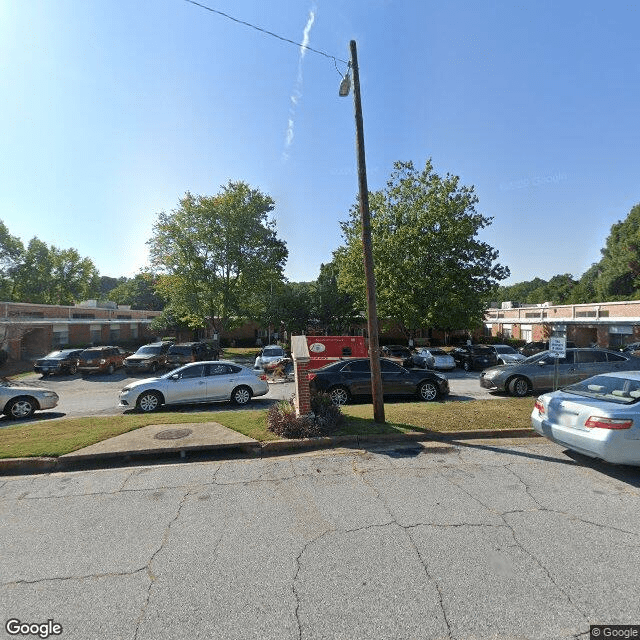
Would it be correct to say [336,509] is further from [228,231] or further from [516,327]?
[516,327]

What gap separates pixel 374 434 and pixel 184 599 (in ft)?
15.8

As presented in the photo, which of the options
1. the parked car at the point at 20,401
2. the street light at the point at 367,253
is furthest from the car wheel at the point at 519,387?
the parked car at the point at 20,401

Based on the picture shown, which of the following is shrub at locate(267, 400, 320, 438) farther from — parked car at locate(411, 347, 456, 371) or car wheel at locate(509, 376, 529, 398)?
parked car at locate(411, 347, 456, 371)

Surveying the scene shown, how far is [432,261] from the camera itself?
2662 centimetres

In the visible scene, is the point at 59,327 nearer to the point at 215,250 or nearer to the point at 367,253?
the point at 215,250

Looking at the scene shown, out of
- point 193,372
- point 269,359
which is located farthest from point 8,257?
point 193,372

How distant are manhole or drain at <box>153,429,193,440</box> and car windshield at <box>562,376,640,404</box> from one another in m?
7.01

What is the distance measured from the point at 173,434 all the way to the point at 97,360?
17490 millimetres

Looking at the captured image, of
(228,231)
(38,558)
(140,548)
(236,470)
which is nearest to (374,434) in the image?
(236,470)

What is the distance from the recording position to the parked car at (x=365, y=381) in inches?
445

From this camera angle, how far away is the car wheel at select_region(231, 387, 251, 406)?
11836 millimetres

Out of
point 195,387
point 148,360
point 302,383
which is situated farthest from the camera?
point 148,360

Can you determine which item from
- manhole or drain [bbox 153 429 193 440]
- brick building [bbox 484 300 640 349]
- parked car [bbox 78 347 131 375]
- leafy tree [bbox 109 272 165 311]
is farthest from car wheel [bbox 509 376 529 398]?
leafy tree [bbox 109 272 165 311]

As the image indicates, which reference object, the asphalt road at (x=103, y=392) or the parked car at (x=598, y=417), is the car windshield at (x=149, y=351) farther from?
the parked car at (x=598, y=417)
